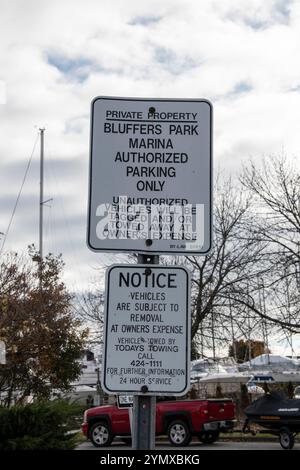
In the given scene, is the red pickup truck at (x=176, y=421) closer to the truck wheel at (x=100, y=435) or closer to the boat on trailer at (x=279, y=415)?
the truck wheel at (x=100, y=435)

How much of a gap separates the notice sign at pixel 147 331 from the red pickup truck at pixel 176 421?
1738cm

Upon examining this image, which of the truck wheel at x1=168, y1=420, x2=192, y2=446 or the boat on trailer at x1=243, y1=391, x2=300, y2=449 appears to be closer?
the boat on trailer at x1=243, y1=391, x2=300, y2=449

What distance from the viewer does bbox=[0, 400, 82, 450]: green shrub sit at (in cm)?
599

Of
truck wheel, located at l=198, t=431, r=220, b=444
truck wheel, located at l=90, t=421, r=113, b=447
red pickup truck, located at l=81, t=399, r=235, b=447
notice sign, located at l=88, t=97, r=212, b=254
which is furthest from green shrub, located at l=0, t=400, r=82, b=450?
truck wheel, located at l=198, t=431, r=220, b=444

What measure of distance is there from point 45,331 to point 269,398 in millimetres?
7091

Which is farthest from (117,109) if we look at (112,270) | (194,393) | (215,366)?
(215,366)

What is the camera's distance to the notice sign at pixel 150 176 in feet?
10.1

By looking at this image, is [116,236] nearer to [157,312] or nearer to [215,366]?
[157,312]

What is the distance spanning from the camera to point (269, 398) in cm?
1983

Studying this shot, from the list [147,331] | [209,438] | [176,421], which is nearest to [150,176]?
[147,331]

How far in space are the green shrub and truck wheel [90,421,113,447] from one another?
14.8m

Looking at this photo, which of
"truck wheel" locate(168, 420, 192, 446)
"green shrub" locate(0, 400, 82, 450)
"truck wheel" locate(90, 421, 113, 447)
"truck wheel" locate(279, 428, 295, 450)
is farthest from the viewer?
"truck wheel" locate(90, 421, 113, 447)

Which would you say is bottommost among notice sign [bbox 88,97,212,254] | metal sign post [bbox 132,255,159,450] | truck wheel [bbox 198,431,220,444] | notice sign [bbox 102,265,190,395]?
truck wheel [bbox 198,431,220,444]

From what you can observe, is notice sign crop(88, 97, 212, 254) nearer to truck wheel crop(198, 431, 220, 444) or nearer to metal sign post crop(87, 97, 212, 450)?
metal sign post crop(87, 97, 212, 450)
